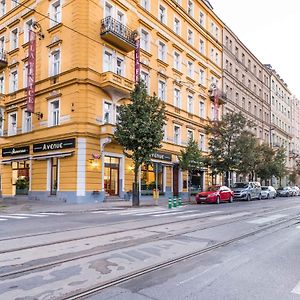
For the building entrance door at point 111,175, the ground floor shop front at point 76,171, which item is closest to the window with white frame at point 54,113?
the ground floor shop front at point 76,171

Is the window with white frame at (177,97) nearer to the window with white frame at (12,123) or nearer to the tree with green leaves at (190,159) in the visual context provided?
the tree with green leaves at (190,159)

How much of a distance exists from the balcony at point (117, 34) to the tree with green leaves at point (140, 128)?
548 cm

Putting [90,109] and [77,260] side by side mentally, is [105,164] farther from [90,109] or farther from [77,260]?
[77,260]

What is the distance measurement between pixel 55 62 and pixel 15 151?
8135 mm

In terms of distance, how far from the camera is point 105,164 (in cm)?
2709

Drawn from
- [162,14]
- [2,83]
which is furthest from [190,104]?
[2,83]

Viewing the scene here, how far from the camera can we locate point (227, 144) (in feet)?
118

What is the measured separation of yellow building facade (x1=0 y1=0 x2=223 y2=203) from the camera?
25.9 meters

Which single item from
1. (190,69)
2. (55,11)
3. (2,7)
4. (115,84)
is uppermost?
(2,7)

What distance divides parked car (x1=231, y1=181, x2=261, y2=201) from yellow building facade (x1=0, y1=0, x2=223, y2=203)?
524 cm

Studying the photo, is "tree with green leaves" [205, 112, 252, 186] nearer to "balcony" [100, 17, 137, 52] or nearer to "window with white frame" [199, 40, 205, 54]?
"window with white frame" [199, 40, 205, 54]

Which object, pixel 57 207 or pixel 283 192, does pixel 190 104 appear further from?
pixel 283 192

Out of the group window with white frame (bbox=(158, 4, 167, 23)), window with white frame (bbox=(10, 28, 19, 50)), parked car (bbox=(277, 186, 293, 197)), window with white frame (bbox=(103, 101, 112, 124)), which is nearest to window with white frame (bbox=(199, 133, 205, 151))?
window with white frame (bbox=(158, 4, 167, 23))

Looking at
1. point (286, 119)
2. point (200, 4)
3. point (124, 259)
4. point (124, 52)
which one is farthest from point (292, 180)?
point (124, 259)
